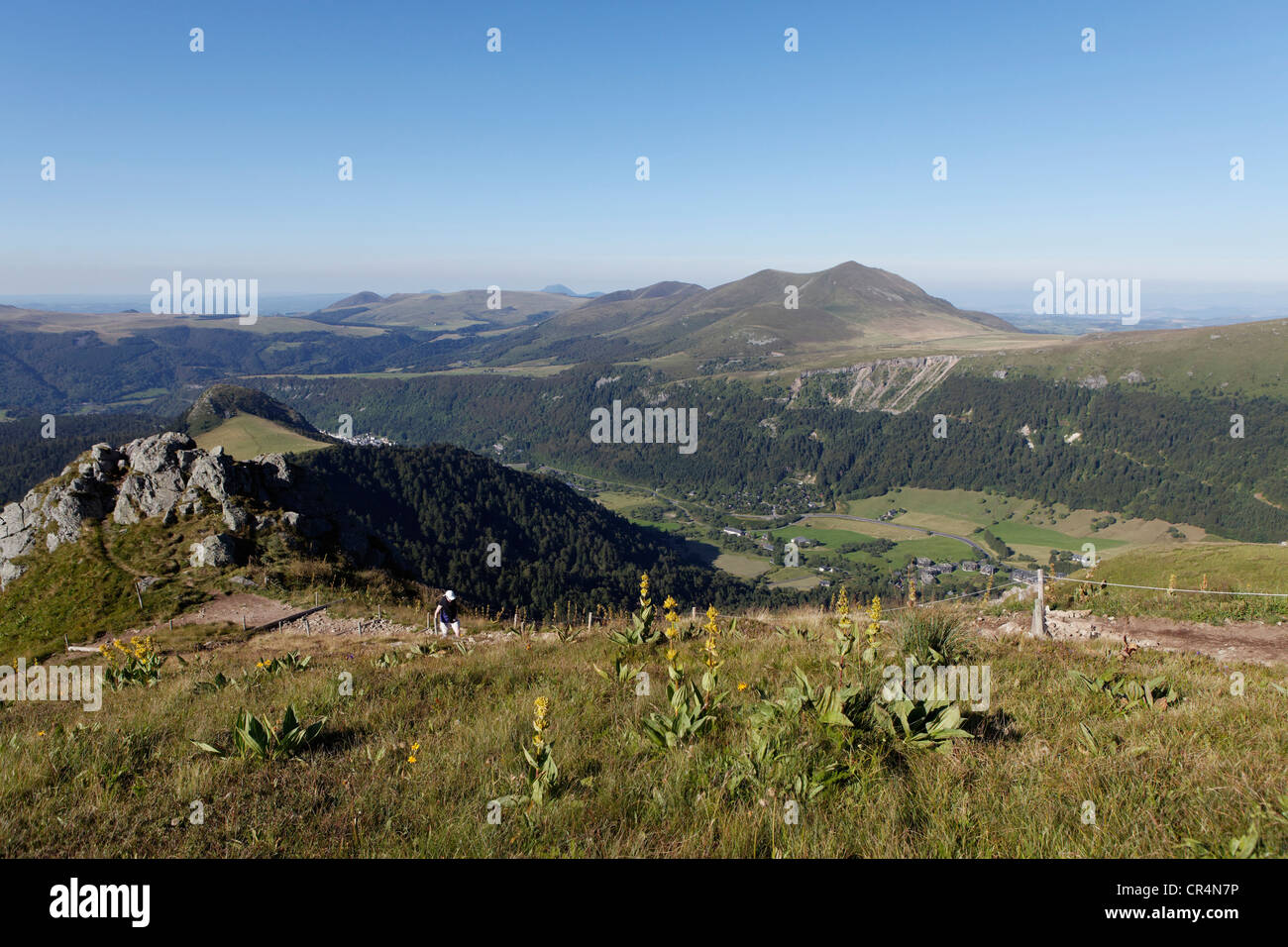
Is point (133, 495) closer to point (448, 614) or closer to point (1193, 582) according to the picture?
point (448, 614)

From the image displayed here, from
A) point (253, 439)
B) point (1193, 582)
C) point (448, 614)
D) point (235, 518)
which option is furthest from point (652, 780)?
point (253, 439)

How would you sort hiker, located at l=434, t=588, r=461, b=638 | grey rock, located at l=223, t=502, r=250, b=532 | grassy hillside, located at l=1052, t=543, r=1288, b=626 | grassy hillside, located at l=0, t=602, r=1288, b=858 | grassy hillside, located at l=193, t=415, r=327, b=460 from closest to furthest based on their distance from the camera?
1. grassy hillside, located at l=0, t=602, r=1288, b=858
2. hiker, located at l=434, t=588, r=461, b=638
3. grassy hillside, located at l=1052, t=543, r=1288, b=626
4. grey rock, located at l=223, t=502, r=250, b=532
5. grassy hillside, located at l=193, t=415, r=327, b=460

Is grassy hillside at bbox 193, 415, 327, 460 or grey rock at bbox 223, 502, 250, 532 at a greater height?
grassy hillside at bbox 193, 415, 327, 460

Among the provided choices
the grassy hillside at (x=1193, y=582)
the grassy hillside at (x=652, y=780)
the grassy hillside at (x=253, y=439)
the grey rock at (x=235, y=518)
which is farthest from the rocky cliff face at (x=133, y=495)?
the grassy hillside at (x=253, y=439)

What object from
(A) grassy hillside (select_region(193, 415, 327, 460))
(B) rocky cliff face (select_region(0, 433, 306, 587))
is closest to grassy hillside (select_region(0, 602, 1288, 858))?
(B) rocky cliff face (select_region(0, 433, 306, 587))

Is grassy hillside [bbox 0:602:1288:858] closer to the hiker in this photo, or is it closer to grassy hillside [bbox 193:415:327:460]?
the hiker
